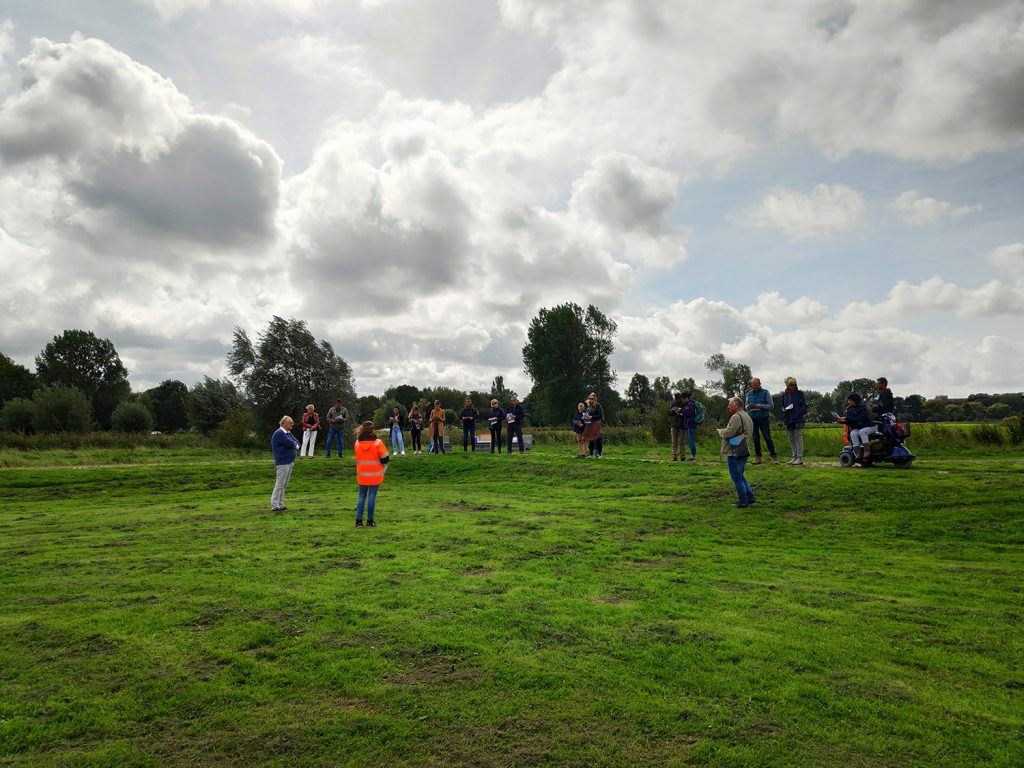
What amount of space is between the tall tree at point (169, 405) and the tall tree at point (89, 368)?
8945mm

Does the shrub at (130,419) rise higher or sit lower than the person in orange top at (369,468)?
higher

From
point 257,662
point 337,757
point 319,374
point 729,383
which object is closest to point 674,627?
point 337,757

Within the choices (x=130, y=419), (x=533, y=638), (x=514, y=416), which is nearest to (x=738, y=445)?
(x=533, y=638)

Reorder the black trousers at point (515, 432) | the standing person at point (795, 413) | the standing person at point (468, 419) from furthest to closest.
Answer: the black trousers at point (515, 432) < the standing person at point (468, 419) < the standing person at point (795, 413)

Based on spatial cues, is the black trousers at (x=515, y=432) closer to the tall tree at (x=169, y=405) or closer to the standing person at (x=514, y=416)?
the standing person at (x=514, y=416)

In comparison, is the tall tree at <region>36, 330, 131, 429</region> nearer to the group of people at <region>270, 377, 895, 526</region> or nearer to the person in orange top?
the group of people at <region>270, 377, 895, 526</region>

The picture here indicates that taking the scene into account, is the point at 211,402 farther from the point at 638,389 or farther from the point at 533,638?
the point at 638,389

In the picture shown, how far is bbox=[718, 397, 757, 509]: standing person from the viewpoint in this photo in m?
12.6

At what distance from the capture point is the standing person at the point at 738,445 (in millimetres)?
12648

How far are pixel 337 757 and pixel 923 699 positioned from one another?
490 centimetres

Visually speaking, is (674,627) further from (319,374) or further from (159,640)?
(319,374)

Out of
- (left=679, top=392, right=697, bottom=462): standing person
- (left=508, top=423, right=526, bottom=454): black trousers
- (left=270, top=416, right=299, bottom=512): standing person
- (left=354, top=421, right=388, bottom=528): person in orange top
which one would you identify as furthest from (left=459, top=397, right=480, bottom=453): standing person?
(left=354, top=421, right=388, bottom=528): person in orange top

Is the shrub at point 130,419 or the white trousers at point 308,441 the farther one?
the shrub at point 130,419

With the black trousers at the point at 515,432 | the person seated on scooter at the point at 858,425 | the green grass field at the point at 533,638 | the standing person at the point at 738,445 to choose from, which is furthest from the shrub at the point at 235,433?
the person seated on scooter at the point at 858,425
